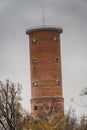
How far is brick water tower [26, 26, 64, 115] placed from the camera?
73.7 m

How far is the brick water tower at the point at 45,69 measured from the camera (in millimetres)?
73688

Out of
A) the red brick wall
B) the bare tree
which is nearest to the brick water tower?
the red brick wall

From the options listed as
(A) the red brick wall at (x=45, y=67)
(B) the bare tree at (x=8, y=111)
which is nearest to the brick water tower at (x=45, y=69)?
(A) the red brick wall at (x=45, y=67)

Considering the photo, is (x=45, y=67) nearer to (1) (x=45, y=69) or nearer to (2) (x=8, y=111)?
(1) (x=45, y=69)

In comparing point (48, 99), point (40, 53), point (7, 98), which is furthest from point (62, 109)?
point (7, 98)

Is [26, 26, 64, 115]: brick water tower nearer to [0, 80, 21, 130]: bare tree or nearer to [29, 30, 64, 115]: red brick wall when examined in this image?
[29, 30, 64, 115]: red brick wall

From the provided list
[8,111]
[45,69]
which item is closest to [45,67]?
[45,69]

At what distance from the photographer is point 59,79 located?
74.1 metres

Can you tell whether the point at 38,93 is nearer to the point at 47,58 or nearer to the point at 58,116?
the point at 47,58

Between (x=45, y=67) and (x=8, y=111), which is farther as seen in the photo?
(x=45, y=67)

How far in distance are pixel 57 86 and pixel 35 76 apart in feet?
8.83

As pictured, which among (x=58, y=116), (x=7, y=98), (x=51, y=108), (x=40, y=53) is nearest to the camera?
(x=7, y=98)

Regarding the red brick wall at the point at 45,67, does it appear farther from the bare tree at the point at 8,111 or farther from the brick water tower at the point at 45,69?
the bare tree at the point at 8,111

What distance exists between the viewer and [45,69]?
243ft
